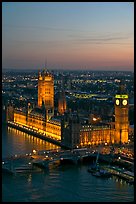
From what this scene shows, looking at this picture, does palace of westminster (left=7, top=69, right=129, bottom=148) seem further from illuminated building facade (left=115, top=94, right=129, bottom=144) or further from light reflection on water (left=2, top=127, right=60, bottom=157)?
light reflection on water (left=2, top=127, right=60, bottom=157)

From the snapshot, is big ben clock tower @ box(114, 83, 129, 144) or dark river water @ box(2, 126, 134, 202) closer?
dark river water @ box(2, 126, 134, 202)

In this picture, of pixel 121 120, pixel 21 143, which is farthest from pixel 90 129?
pixel 21 143

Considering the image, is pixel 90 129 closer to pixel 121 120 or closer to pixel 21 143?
pixel 121 120

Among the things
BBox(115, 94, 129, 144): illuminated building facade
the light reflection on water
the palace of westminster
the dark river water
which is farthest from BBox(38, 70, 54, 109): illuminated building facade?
the dark river water

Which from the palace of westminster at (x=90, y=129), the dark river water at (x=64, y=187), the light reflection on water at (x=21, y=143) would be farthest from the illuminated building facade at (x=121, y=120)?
the dark river water at (x=64, y=187)

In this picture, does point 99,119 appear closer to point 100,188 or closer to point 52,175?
point 52,175

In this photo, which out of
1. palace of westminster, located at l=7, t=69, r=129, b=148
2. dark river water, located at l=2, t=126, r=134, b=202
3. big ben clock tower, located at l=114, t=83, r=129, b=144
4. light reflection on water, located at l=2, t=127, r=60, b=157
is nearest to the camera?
dark river water, located at l=2, t=126, r=134, b=202
